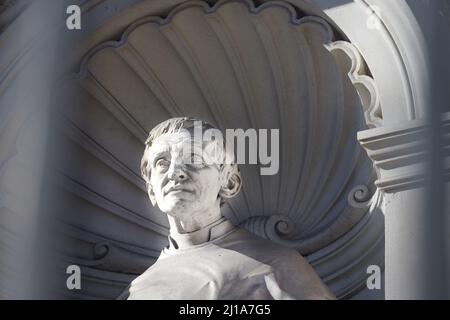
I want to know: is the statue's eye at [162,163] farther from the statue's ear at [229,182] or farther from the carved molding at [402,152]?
the carved molding at [402,152]

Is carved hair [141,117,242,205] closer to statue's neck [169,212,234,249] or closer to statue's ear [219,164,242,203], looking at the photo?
statue's ear [219,164,242,203]

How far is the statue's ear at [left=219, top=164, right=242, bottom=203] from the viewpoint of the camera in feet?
24.5

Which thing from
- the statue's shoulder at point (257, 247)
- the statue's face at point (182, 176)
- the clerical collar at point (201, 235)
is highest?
the statue's face at point (182, 176)

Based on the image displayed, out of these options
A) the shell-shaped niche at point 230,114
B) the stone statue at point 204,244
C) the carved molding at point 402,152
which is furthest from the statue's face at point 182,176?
the shell-shaped niche at point 230,114

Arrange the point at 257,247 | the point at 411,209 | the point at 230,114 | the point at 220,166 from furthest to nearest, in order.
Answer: the point at 230,114 < the point at 220,166 < the point at 257,247 < the point at 411,209

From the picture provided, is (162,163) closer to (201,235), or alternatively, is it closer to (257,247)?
(201,235)

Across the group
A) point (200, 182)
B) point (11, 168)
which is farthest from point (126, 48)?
point (200, 182)

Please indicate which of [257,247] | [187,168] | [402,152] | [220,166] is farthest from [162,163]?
[402,152]

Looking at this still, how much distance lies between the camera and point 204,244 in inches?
289

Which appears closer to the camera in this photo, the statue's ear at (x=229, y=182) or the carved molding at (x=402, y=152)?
the carved molding at (x=402, y=152)

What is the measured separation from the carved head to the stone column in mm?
468

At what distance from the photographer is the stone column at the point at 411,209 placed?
7.03 meters

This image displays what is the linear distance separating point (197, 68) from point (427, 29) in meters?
1.22

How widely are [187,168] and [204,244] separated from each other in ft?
0.82
